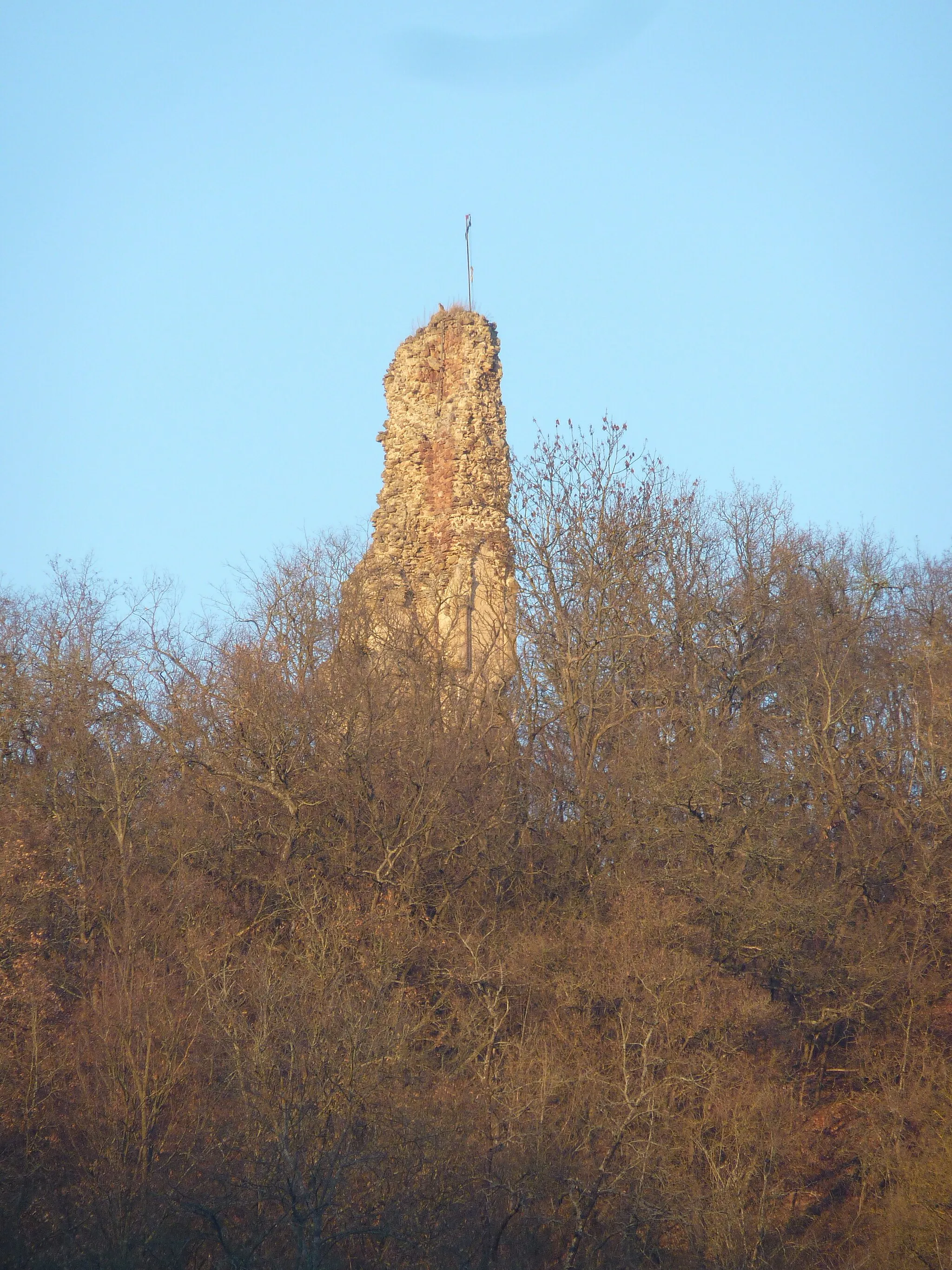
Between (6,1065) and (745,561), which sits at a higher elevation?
(745,561)

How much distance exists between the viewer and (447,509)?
77.0ft

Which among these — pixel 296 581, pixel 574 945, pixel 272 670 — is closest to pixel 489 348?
pixel 296 581

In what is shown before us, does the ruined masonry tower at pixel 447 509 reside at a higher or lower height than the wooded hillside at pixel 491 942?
higher

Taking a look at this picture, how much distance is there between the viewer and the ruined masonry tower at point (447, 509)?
23.0 meters

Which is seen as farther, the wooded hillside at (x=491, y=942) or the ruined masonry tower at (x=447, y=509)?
the ruined masonry tower at (x=447, y=509)

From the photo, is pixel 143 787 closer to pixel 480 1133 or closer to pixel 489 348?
pixel 480 1133

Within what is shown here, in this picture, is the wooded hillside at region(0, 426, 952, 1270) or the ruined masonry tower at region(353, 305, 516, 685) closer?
the wooded hillside at region(0, 426, 952, 1270)

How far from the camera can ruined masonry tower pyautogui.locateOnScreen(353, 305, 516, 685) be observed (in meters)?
23.0

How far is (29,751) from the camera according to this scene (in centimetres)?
2036

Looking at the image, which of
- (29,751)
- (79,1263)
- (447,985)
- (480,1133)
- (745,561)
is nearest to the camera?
(79,1263)

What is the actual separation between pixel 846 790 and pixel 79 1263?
1315 centimetres

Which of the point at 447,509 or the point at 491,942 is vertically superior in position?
the point at 447,509

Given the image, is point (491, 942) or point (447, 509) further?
point (447, 509)

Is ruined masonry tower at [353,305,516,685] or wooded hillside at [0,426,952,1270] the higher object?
ruined masonry tower at [353,305,516,685]
